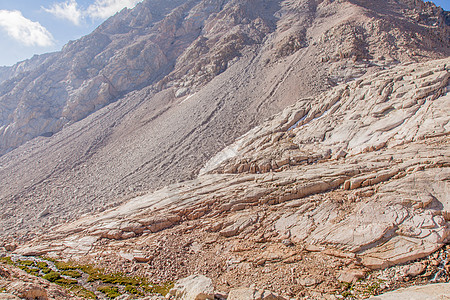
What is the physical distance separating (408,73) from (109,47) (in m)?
67.9

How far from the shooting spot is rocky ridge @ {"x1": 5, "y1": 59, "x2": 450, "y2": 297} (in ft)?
34.7

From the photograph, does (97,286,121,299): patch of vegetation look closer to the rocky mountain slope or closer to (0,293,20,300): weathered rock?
(0,293,20,300): weathered rock

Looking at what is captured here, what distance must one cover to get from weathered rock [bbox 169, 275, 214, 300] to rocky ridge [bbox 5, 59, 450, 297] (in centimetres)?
184

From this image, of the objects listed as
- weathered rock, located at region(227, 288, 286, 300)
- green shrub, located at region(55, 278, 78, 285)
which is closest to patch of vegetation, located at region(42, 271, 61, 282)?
green shrub, located at region(55, 278, 78, 285)

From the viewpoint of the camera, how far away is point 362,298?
28.7ft

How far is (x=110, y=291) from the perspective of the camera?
1176 centimetres

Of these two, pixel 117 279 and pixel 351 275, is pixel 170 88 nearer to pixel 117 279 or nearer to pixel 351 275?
pixel 117 279

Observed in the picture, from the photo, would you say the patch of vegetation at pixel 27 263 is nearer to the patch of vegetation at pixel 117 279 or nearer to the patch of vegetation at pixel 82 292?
the patch of vegetation at pixel 117 279

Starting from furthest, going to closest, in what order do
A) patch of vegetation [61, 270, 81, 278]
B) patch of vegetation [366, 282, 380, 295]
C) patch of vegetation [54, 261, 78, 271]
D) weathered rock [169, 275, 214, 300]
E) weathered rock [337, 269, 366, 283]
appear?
patch of vegetation [54, 261, 78, 271], patch of vegetation [61, 270, 81, 278], weathered rock [337, 269, 366, 283], patch of vegetation [366, 282, 380, 295], weathered rock [169, 275, 214, 300]

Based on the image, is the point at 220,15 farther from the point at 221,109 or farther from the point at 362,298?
the point at 362,298

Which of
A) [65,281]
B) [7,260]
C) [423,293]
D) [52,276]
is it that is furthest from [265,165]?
[7,260]

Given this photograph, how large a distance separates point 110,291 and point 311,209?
10.3m

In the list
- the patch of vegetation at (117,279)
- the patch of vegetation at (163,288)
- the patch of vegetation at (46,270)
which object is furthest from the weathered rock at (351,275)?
the patch of vegetation at (46,270)

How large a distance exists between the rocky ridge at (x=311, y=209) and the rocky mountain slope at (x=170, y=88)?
5638mm
